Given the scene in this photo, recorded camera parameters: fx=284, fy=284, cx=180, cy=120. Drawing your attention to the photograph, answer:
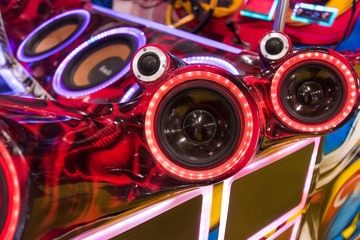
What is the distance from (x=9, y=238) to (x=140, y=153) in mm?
196

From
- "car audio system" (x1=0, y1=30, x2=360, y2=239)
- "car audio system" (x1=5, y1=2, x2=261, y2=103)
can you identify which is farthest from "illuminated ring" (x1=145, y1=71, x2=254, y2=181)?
"car audio system" (x1=5, y1=2, x2=261, y2=103)

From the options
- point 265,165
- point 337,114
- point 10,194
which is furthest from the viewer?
point 265,165

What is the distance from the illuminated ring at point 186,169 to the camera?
0.43 meters

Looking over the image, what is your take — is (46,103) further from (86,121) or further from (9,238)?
(9,238)

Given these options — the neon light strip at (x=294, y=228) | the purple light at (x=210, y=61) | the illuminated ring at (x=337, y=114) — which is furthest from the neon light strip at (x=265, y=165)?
the purple light at (x=210, y=61)

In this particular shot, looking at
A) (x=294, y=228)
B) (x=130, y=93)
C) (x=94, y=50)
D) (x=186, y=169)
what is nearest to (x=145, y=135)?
(x=186, y=169)

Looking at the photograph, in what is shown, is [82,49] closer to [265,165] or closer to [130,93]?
[130,93]

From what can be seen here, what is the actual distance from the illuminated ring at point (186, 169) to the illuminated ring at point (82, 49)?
38 centimetres

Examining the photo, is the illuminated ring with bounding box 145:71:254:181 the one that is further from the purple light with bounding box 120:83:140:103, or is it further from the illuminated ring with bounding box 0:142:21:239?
the purple light with bounding box 120:83:140:103

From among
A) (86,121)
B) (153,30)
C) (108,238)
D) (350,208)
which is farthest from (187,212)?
(350,208)

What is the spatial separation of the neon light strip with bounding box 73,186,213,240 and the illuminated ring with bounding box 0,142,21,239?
11cm

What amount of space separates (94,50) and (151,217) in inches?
23.3

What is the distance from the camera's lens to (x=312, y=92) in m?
0.57

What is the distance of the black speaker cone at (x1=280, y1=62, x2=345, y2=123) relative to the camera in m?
0.55
